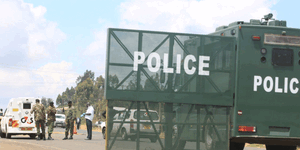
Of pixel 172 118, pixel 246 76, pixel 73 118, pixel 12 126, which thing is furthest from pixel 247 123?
pixel 12 126

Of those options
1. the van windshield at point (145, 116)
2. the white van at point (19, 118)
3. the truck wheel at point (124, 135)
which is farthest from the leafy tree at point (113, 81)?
the white van at point (19, 118)

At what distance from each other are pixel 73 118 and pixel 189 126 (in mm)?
11634

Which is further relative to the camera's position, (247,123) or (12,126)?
(12,126)

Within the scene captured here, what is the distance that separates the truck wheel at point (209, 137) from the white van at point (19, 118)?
14.1 metres

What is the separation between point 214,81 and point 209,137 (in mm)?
1220

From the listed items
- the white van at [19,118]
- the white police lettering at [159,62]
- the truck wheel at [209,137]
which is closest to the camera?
the white police lettering at [159,62]

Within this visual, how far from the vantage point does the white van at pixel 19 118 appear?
23.0 m

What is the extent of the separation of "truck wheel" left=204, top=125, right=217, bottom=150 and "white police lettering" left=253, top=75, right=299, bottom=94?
1.32 metres

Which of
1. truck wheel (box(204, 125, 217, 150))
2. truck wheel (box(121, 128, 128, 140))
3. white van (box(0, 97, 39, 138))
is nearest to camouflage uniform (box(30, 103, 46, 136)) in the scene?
white van (box(0, 97, 39, 138))

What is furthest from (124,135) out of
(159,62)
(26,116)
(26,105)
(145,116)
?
(26,105)

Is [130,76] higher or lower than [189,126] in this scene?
higher

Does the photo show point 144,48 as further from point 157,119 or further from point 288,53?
point 288,53

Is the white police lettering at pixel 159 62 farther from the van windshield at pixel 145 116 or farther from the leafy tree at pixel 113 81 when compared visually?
the van windshield at pixel 145 116

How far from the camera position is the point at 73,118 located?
2139 centimetres
